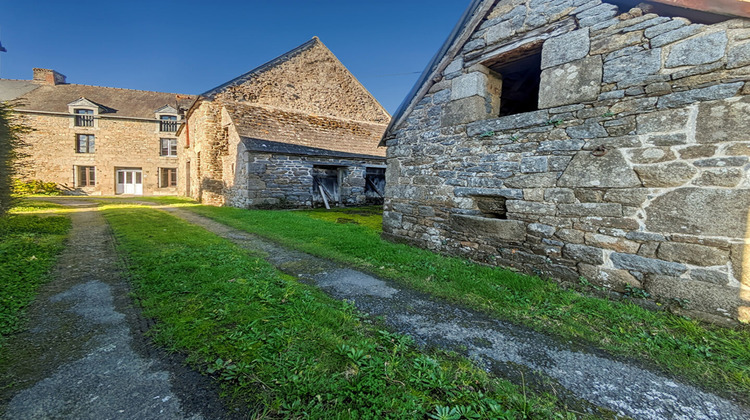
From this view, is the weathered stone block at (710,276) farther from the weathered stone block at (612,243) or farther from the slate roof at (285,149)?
the slate roof at (285,149)

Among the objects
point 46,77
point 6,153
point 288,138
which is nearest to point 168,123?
point 46,77

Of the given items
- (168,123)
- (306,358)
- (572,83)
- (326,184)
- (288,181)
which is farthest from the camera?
(168,123)

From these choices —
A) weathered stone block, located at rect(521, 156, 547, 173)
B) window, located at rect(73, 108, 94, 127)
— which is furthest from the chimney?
weathered stone block, located at rect(521, 156, 547, 173)

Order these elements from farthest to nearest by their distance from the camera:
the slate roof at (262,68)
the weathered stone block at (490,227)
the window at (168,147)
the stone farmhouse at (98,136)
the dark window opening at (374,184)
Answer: the window at (168,147) → the stone farmhouse at (98,136) → the dark window opening at (374,184) → the slate roof at (262,68) → the weathered stone block at (490,227)

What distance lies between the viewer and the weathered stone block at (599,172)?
3480mm

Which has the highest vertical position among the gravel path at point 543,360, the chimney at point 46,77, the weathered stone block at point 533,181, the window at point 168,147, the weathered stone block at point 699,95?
the chimney at point 46,77

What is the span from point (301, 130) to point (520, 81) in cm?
1116

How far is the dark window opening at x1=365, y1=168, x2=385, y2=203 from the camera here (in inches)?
634

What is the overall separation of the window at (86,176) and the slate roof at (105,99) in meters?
4.68

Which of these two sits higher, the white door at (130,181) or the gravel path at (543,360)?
the white door at (130,181)

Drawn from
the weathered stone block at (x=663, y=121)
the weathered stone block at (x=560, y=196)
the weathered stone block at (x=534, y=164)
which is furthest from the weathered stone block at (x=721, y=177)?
the weathered stone block at (x=534, y=164)

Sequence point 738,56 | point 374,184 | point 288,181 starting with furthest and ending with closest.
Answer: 1. point 374,184
2. point 288,181
3. point 738,56

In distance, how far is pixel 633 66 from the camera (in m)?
3.47

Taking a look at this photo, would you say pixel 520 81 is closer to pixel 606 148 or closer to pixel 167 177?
pixel 606 148
